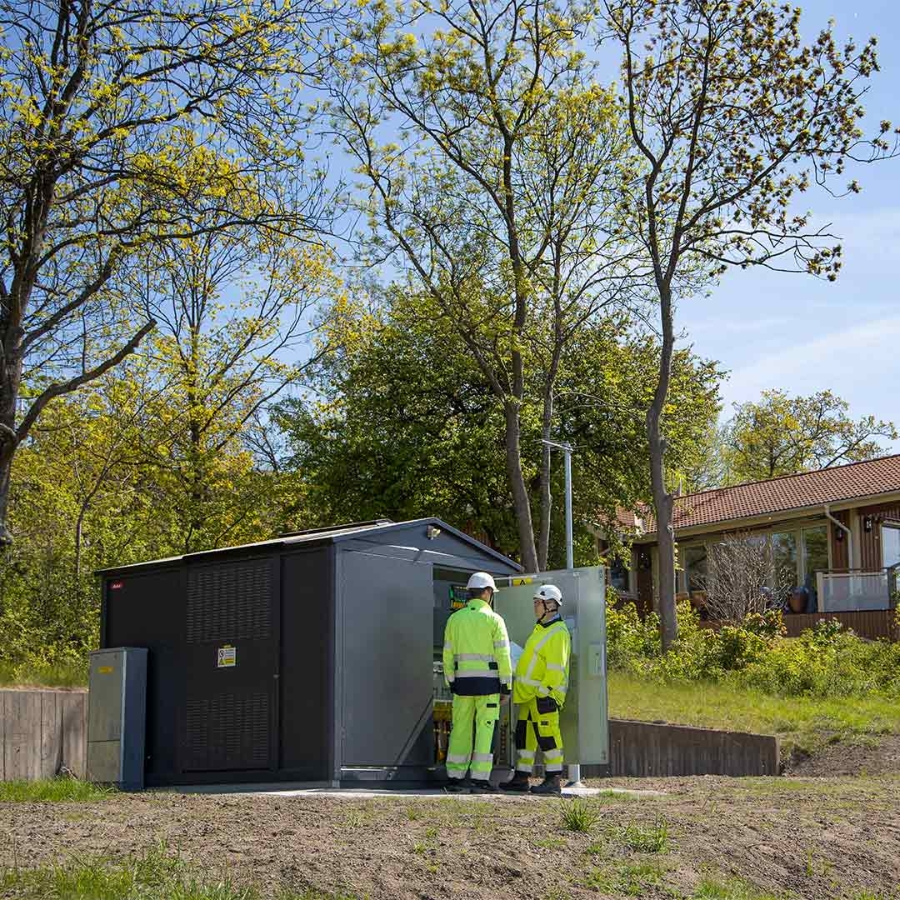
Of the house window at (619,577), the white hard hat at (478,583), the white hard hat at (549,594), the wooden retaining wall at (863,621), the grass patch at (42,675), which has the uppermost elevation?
the house window at (619,577)

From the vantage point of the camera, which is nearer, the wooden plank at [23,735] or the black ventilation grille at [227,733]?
the black ventilation grille at [227,733]

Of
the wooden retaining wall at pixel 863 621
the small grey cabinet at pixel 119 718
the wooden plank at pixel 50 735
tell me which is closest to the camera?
the small grey cabinet at pixel 119 718

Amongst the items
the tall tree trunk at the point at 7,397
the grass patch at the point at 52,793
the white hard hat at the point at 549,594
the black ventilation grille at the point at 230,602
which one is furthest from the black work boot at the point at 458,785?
the tall tree trunk at the point at 7,397

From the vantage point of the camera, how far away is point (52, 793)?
9.98 metres

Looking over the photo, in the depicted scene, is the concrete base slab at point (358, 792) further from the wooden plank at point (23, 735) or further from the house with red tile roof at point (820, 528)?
the house with red tile roof at point (820, 528)

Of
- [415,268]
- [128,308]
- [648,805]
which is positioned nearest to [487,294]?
[415,268]

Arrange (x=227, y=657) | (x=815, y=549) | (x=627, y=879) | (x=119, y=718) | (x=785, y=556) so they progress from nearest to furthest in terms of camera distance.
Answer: (x=627, y=879) < (x=227, y=657) < (x=119, y=718) < (x=815, y=549) < (x=785, y=556)

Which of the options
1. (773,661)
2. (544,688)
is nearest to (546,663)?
(544,688)

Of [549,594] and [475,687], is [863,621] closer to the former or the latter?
[549,594]

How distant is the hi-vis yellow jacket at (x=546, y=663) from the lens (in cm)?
1216

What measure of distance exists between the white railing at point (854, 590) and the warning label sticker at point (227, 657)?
22505 millimetres

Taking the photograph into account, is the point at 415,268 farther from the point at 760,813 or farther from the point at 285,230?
the point at 760,813

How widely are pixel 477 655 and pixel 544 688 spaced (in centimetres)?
73

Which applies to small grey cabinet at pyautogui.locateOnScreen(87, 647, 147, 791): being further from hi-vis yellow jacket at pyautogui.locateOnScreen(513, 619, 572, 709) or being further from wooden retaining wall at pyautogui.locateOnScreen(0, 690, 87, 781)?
hi-vis yellow jacket at pyautogui.locateOnScreen(513, 619, 572, 709)
